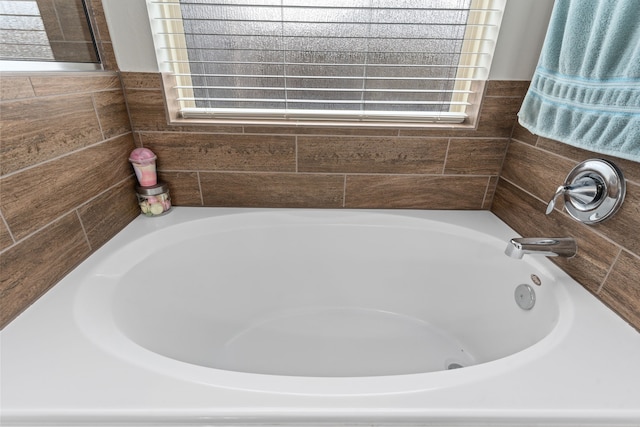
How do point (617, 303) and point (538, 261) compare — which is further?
point (538, 261)

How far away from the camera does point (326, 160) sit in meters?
1.21

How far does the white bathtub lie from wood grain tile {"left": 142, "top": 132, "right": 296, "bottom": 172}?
189 mm

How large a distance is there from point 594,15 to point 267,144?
1.00m

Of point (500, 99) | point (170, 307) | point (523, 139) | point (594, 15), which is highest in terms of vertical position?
point (594, 15)

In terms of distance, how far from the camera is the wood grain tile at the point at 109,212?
95cm

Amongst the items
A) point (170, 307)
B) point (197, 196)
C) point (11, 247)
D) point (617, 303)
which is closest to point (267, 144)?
point (197, 196)

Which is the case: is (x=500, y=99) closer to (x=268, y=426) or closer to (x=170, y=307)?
(x=268, y=426)

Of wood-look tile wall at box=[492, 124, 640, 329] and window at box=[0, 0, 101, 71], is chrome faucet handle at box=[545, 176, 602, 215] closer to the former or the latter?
wood-look tile wall at box=[492, 124, 640, 329]

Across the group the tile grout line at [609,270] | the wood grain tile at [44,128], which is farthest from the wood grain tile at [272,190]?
the tile grout line at [609,270]

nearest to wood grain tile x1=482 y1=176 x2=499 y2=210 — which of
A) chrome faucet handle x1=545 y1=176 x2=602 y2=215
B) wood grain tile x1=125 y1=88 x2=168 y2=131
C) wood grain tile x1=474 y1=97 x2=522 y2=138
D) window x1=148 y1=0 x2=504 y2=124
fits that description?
wood grain tile x1=474 y1=97 x2=522 y2=138

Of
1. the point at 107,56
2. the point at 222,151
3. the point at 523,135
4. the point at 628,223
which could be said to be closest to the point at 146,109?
the point at 107,56

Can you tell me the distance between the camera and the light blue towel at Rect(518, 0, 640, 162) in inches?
27.3

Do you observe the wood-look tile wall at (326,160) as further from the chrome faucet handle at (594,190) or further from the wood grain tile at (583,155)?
Result: the chrome faucet handle at (594,190)

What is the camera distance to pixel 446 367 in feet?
3.68
